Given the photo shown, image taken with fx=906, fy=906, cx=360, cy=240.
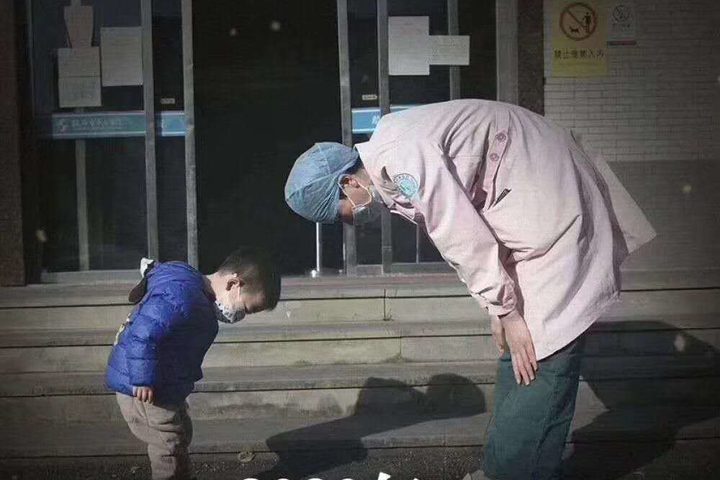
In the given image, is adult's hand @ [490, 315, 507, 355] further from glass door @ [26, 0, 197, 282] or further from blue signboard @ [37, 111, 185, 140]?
blue signboard @ [37, 111, 185, 140]

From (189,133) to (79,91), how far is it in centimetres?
86

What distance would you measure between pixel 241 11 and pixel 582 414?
17.8 feet

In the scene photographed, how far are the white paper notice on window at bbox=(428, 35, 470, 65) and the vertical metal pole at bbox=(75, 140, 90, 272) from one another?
2619 millimetres

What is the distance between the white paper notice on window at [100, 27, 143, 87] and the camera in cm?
648

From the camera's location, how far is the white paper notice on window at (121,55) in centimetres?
648

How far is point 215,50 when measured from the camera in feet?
28.6

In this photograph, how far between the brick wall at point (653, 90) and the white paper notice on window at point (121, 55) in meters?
2.89

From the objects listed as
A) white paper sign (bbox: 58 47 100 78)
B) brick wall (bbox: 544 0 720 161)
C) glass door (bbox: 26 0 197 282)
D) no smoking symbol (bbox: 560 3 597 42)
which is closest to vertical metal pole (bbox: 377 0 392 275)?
brick wall (bbox: 544 0 720 161)

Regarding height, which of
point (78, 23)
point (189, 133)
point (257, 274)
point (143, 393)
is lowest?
point (143, 393)

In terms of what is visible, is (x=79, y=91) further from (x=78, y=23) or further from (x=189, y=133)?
(x=189, y=133)

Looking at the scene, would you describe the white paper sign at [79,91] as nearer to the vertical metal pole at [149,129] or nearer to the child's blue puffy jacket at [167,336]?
the vertical metal pole at [149,129]

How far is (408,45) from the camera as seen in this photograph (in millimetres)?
6543

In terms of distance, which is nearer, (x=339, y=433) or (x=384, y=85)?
(x=339, y=433)

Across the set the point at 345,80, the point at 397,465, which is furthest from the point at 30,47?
the point at 397,465
